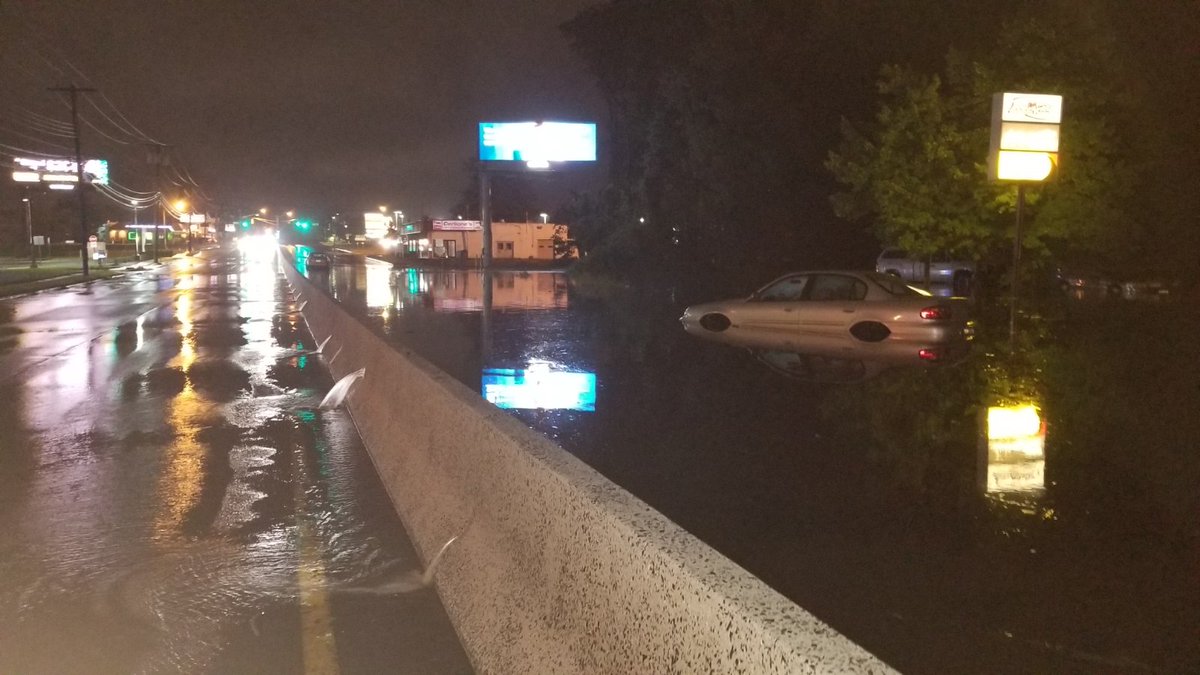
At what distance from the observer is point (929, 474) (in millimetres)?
9320

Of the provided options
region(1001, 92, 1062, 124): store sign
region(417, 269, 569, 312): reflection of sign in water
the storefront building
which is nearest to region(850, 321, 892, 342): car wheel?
region(1001, 92, 1062, 124): store sign

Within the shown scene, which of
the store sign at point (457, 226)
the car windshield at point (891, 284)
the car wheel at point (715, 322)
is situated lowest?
the car wheel at point (715, 322)

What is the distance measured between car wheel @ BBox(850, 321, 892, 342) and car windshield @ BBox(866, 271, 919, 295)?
67 centimetres

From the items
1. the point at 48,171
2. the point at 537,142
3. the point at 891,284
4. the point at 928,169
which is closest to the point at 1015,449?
the point at 891,284

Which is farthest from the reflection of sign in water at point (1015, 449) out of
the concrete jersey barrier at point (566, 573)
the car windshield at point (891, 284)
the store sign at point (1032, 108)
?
the store sign at point (1032, 108)

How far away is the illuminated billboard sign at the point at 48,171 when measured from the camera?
304 ft

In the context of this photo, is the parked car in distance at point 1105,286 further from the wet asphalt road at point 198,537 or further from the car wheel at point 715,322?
the wet asphalt road at point 198,537

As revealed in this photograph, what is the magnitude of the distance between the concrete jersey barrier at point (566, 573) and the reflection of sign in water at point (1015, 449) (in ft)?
16.0

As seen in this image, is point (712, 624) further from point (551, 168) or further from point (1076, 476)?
point (551, 168)

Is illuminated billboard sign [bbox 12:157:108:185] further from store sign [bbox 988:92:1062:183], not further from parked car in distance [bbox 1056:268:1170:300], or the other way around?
store sign [bbox 988:92:1062:183]

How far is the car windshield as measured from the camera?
61.1ft

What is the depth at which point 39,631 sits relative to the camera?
5.58 metres

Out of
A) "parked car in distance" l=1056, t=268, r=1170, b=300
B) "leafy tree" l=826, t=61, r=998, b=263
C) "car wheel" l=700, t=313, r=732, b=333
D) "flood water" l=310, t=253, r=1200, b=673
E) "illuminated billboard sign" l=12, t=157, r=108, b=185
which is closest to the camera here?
"flood water" l=310, t=253, r=1200, b=673

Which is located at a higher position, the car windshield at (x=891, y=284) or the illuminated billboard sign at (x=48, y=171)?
the illuminated billboard sign at (x=48, y=171)
